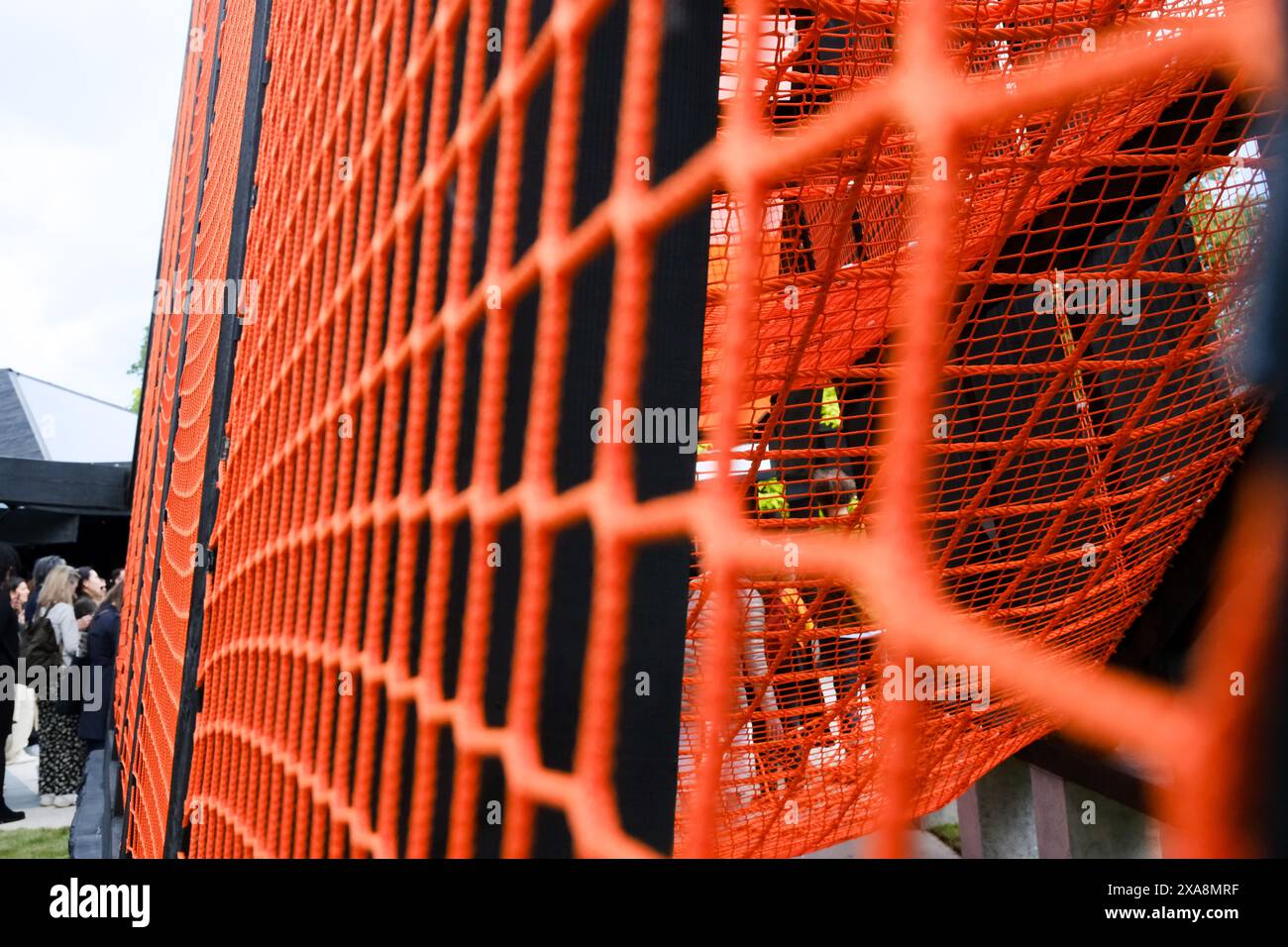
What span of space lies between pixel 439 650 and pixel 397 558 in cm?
10

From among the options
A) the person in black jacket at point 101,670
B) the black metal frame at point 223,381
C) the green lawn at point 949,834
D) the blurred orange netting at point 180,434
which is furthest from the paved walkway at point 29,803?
the green lawn at point 949,834

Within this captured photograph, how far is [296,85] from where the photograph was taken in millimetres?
1367

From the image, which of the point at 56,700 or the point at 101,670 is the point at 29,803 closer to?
the point at 56,700

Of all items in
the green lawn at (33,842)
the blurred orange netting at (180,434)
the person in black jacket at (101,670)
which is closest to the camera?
the blurred orange netting at (180,434)

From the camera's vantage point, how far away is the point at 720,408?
0.38 m

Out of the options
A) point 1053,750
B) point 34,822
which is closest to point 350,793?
point 1053,750

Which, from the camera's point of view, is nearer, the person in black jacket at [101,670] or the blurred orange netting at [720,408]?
the blurred orange netting at [720,408]

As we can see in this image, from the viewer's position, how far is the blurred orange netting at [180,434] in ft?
5.95

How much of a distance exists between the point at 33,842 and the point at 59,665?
2.37 feet

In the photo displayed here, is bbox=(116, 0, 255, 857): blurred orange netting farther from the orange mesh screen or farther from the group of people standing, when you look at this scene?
the group of people standing

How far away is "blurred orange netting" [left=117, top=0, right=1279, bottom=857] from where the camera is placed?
0.36 metres

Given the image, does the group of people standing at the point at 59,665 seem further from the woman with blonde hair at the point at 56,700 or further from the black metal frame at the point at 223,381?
the black metal frame at the point at 223,381

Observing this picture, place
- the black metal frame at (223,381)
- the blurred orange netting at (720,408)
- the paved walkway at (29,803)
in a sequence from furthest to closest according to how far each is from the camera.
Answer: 1. the paved walkway at (29,803)
2. the black metal frame at (223,381)
3. the blurred orange netting at (720,408)

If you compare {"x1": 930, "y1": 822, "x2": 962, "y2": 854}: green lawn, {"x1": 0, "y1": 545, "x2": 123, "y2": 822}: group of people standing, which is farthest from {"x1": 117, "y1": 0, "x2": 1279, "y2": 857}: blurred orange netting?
{"x1": 0, "y1": 545, "x2": 123, "y2": 822}: group of people standing
